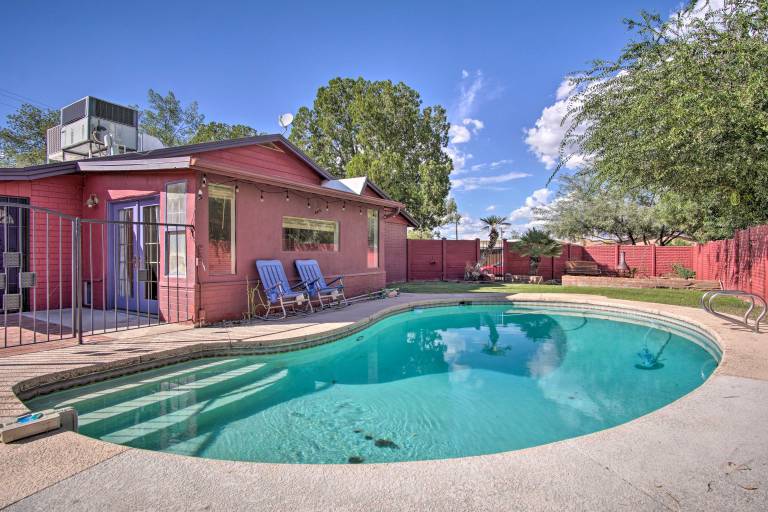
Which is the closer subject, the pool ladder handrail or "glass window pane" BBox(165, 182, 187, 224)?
the pool ladder handrail

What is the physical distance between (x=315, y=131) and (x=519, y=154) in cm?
1426

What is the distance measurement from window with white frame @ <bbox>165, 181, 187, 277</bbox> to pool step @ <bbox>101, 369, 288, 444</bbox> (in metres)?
3.10

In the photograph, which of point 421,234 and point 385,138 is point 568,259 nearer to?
point 421,234

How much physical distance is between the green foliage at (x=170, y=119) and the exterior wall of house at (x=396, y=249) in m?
20.1

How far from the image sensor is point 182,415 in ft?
12.9

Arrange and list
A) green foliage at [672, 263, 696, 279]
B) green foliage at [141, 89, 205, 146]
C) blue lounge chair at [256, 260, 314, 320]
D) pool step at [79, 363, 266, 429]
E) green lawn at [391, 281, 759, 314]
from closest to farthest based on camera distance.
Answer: pool step at [79, 363, 266, 429] < blue lounge chair at [256, 260, 314, 320] < green lawn at [391, 281, 759, 314] < green foliage at [672, 263, 696, 279] < green foliage at [141, 89, 205, 146]

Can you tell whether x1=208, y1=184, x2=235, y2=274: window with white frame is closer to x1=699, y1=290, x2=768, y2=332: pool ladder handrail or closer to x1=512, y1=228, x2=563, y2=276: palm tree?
x1=699, y1=290, x2=768, y2=332: pool ladder handrail

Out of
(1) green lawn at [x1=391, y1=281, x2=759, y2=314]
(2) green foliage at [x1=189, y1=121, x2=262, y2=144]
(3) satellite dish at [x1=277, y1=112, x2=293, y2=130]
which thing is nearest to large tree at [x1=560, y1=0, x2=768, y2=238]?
(1) green lawn at [x1=391, y1=281, x2=759, y2=314]

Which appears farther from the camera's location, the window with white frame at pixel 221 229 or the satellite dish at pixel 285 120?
the satellite dish at pixel 285 120

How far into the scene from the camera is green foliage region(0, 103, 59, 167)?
22.0 m

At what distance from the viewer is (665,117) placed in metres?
6.77

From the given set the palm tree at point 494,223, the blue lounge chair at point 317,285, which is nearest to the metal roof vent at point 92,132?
the blue lounge chair at point 317,285

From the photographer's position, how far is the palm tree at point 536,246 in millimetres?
16812

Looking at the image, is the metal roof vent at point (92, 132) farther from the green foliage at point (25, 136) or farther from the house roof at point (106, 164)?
the green foliage at point (25, 136)
